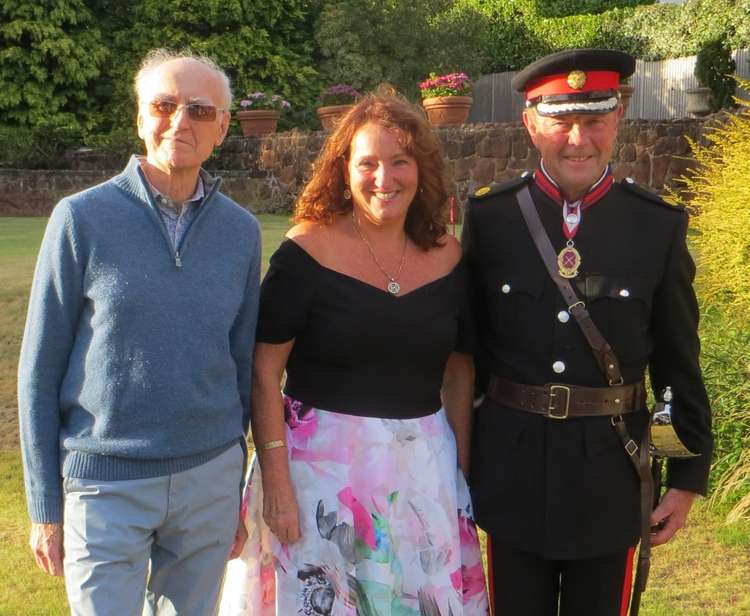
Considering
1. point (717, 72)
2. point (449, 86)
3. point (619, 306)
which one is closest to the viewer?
point (619, 306)

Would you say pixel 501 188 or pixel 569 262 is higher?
pixel 501 188

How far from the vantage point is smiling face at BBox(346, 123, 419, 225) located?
7.68 ft

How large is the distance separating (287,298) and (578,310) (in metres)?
0.70

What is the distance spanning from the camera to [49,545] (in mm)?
2061

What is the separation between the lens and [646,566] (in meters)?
2.37

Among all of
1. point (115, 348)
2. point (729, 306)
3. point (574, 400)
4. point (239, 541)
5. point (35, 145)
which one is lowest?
point (35, 145)

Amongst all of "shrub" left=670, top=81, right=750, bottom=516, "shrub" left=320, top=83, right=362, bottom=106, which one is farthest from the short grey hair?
"shrub" left=320, top=83, right=362, bottom=106

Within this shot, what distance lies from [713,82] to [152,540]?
1375 centimetres

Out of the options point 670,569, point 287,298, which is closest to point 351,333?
point 287,298

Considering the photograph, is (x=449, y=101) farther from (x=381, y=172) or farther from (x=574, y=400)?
(x=574, y=400)

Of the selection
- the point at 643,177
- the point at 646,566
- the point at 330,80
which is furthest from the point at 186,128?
the point at 330,80

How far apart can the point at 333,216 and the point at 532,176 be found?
0.52m

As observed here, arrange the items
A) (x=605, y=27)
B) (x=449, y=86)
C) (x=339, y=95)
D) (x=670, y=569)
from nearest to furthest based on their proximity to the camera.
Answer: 1. (x=670, y=569)
2. (x=449, y=86)
3. (x=339, y=95)
4. (x=605, y=27)

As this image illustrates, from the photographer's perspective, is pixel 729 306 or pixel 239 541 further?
pixel 729 306
